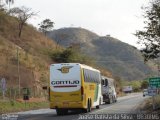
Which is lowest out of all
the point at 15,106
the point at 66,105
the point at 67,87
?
the point at 66,105

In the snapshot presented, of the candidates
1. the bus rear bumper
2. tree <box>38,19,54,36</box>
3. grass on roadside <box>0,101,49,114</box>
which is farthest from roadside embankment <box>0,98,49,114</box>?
tree <box>38,19,54,36</box>

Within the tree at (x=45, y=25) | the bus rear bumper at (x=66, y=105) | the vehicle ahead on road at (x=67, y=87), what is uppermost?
the tree at (x=45, y=25)

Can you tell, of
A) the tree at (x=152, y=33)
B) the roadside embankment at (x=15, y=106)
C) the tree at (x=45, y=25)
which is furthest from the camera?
the tree at (x=45, y=25)

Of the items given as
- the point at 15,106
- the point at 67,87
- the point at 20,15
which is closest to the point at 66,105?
the point at 67,87

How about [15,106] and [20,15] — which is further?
[20,15]

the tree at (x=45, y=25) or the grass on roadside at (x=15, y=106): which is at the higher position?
the tree at (x=45, y=25)

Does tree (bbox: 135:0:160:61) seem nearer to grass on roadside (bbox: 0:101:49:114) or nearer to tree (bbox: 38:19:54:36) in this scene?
grass on roadside (bbox: 0:101:49:114)

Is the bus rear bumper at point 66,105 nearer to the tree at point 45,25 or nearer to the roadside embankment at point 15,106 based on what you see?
the roadside embankment at point 15,106

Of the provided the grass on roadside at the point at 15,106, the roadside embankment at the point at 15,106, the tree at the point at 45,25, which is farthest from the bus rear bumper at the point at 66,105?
the tree at the point at 45,25

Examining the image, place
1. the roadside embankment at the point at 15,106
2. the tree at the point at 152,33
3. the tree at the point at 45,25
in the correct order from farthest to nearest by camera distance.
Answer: the tree at the point at 45,25
the roadside embankment at the point at 15,106
the tree at the point at 152,33

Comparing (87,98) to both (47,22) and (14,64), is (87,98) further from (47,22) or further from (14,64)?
(47,22)

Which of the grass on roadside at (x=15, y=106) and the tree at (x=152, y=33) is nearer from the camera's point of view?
the tree at (x=152, y=33)

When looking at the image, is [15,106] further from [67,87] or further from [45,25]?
[45,25]

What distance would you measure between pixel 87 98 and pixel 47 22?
103 m
